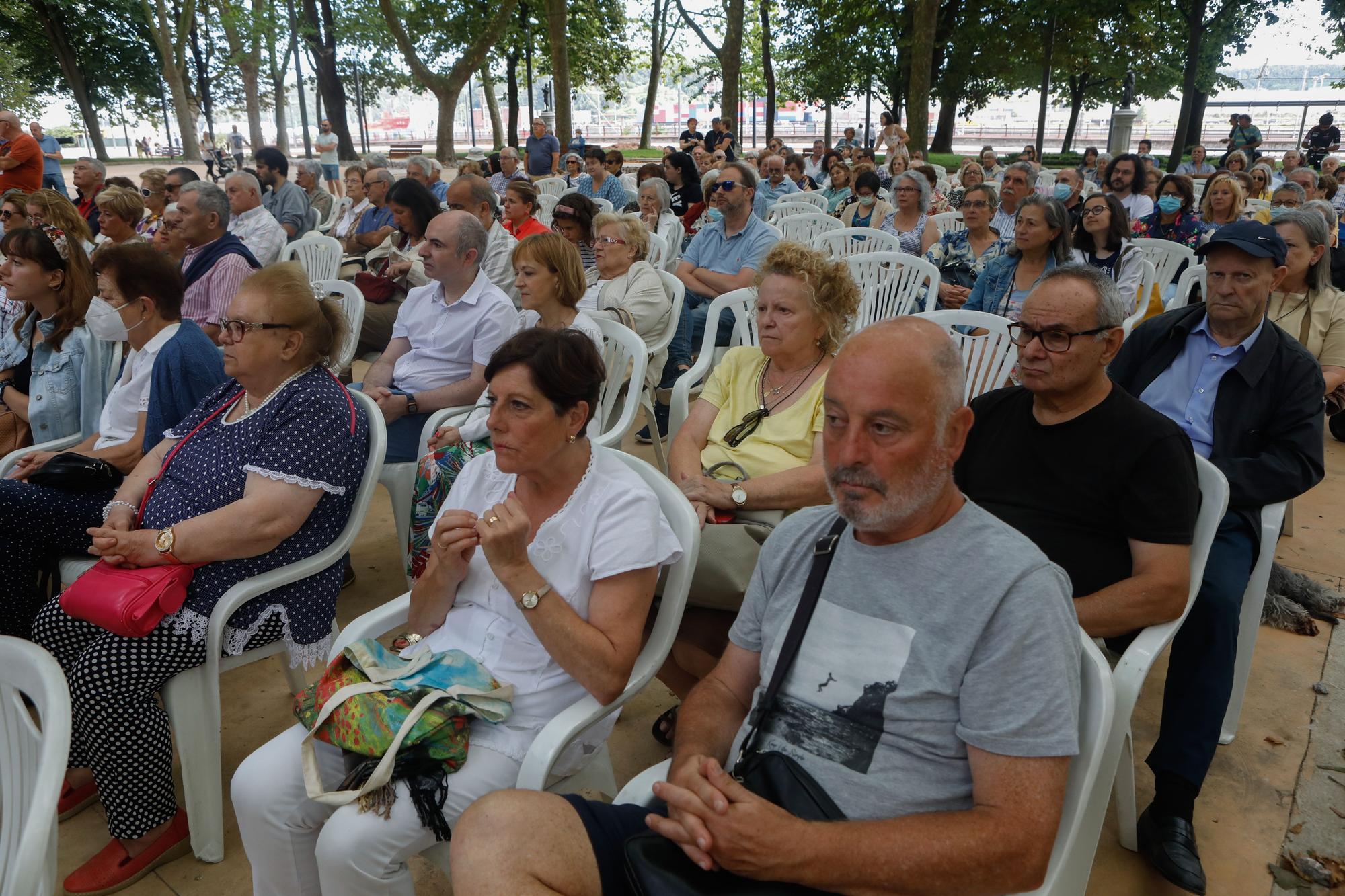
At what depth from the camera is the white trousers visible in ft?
4.95

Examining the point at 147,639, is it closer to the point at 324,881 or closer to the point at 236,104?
the point at 324,881

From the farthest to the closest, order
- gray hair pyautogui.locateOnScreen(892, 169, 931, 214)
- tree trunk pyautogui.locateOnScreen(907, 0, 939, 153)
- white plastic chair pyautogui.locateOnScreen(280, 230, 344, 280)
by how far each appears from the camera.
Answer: tree trunk pyautogui.locateOnScreen(907, 0, 939, 153) → gray hair pyautogui.locateOnScreen(892, 169, 931, 214) → white plastic chair pyautogui.locateOnScreen(280, 230, 344, 280)

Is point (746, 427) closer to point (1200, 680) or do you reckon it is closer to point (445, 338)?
point (1200, 680)

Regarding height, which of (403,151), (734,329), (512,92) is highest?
(512,92)

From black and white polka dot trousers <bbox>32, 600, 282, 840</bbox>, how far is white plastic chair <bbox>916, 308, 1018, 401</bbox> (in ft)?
8.58

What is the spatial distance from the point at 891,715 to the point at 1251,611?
163 cm

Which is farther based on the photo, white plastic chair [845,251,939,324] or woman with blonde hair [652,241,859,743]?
white plastic chair [845,251,939,324]

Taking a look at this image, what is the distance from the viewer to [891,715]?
1.31 metres

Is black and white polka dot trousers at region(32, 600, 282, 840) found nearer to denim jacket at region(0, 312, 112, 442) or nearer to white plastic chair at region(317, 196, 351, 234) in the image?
denim jacket at region(0, 312, 112, 442)

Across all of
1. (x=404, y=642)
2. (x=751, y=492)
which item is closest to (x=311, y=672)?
(x=404, y=642)

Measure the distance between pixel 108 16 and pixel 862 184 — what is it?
1205 inches

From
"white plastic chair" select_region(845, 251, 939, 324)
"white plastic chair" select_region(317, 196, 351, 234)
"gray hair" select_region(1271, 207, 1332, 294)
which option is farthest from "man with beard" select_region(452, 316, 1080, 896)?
"white plastic chair" select_region(317, 196, 351, 234)

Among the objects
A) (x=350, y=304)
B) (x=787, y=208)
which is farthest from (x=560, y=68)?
(x=350, y=304)

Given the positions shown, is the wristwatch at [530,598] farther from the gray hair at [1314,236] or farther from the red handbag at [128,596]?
the gray hair at [1314,236]
